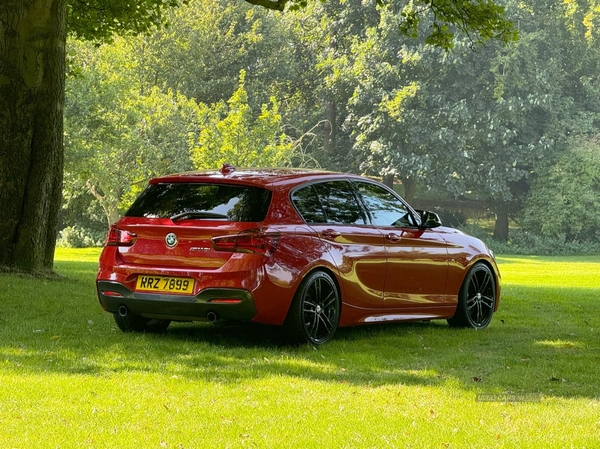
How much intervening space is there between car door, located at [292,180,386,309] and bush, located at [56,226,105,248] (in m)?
43.1

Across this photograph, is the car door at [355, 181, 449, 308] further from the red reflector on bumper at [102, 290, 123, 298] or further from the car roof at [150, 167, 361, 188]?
the red reflector on bumper at [102, 290, 123, 298]

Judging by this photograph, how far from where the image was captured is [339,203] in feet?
33.7

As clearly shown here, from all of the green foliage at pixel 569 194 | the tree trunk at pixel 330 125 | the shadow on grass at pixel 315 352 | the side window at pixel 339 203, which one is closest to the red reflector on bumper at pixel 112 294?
the shadow on grass at pixel 315 352

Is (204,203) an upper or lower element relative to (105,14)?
lower

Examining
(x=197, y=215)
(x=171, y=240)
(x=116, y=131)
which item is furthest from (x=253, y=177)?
(x=116, y=131)

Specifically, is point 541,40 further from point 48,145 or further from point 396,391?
point 396,391

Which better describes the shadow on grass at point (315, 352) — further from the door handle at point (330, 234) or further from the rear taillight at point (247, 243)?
the door handle at point (330, 234)

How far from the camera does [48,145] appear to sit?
1509cm

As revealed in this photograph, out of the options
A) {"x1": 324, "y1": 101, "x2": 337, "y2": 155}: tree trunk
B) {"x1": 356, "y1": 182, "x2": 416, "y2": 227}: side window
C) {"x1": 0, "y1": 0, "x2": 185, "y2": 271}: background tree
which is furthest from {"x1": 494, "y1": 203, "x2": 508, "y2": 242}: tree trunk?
{"x1": 356, "y1": 182, "x2": 416, "y2": 227}: side window

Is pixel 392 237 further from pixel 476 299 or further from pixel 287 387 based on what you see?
pixel 287 387

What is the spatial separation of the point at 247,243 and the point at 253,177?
0.85m

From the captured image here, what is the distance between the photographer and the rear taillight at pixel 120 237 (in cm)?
967

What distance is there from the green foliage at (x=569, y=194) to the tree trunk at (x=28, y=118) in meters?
48.0

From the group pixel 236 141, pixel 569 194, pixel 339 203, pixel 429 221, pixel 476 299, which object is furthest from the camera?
pixel 569 194
